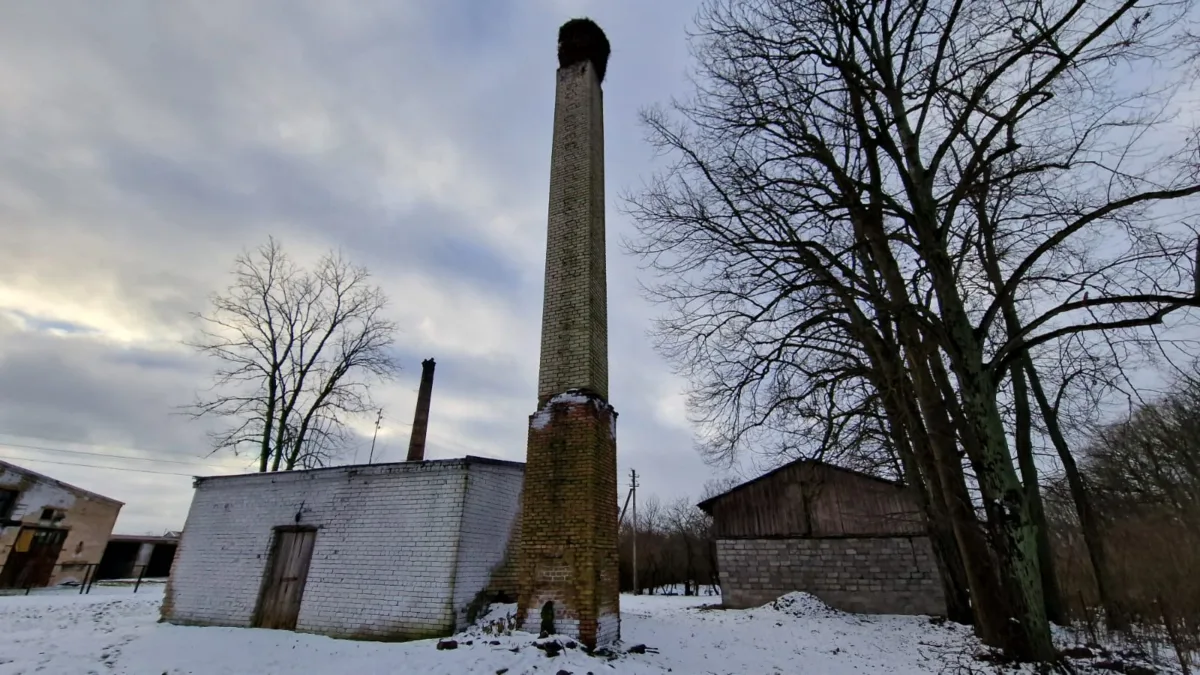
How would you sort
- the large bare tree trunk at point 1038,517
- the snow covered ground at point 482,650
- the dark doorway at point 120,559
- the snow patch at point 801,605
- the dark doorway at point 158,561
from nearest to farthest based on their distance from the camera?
the snow covered ground at point 482,650 < the large bare tree trunk at point 1038,517 < the snow patch at point 801,605 < the dark doorway at point 120,559 < the dark doorway at point 158,561

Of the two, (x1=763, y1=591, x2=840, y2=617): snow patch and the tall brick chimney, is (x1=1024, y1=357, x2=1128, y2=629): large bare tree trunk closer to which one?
(x1=763, y1=591, x2=840, y2=617): snow patch

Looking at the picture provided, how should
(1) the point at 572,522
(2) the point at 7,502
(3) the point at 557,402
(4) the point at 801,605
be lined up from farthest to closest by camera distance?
(2) the point at 7,502 < (4) the point at 801,605 < (3) the point at 557,402 < (1) the point at 572,522

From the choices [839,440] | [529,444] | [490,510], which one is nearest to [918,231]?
[839,440]

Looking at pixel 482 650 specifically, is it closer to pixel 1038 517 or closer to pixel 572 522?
pixel 572 522

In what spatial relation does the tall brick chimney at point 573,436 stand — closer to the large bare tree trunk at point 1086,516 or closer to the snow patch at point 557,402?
the snow patch at point 557,402

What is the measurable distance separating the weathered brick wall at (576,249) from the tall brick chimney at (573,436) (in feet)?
0.06

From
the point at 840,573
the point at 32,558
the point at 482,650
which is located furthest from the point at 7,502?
the point at 840,573

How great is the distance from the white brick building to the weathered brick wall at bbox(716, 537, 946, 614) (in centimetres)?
895

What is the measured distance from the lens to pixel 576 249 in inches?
365

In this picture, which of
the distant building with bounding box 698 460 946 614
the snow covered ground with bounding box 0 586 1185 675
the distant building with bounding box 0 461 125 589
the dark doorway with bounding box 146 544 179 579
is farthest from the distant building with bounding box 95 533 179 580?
the distant building with bounding box 698 460 946 614

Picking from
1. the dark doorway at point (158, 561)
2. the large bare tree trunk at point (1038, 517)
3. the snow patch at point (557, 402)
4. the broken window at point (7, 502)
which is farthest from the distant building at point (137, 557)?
the large bare tree trunk at point (1038, 517)

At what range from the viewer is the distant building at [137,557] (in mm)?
28625

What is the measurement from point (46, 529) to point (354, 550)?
20742mm

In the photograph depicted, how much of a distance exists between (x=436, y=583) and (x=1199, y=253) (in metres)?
11.2
